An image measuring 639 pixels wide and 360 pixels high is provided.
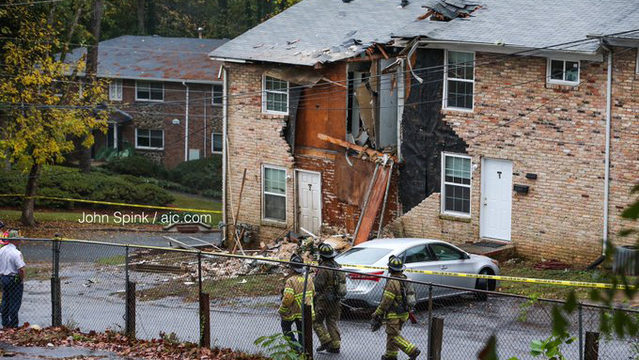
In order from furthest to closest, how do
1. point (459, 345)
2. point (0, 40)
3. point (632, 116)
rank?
point (0, 40) < point (632, 116) < point (459, 345)

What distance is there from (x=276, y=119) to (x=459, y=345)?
16.3 m

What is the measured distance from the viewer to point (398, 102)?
83.8 feet

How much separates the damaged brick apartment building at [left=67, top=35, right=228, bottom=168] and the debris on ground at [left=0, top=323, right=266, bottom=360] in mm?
34703

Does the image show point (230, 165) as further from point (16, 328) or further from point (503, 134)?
point (16, 328)

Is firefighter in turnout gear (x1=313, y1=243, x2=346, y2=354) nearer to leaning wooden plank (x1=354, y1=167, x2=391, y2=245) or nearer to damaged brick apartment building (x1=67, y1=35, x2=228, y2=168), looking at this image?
leaning wooden plank (x1=354, y1=167, x2=391, y2=245)

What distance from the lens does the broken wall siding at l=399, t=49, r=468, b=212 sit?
79.7ft

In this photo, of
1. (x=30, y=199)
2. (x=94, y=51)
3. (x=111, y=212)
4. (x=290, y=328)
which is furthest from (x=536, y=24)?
(x=94, y=51)

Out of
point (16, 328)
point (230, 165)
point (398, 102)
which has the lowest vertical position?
point (16, 328)

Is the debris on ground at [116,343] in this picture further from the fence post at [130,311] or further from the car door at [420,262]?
the car door at [420,262]

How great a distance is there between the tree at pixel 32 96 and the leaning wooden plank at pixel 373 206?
11.8 meters

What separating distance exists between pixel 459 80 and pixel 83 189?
2184cm

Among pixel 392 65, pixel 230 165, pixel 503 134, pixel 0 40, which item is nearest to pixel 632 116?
pixel 503 134

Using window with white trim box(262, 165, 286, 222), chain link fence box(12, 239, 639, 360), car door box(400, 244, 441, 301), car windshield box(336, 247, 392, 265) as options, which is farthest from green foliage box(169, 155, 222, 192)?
car door box(400, 244, 441, 301)

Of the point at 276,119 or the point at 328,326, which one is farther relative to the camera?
the point at 276,119
